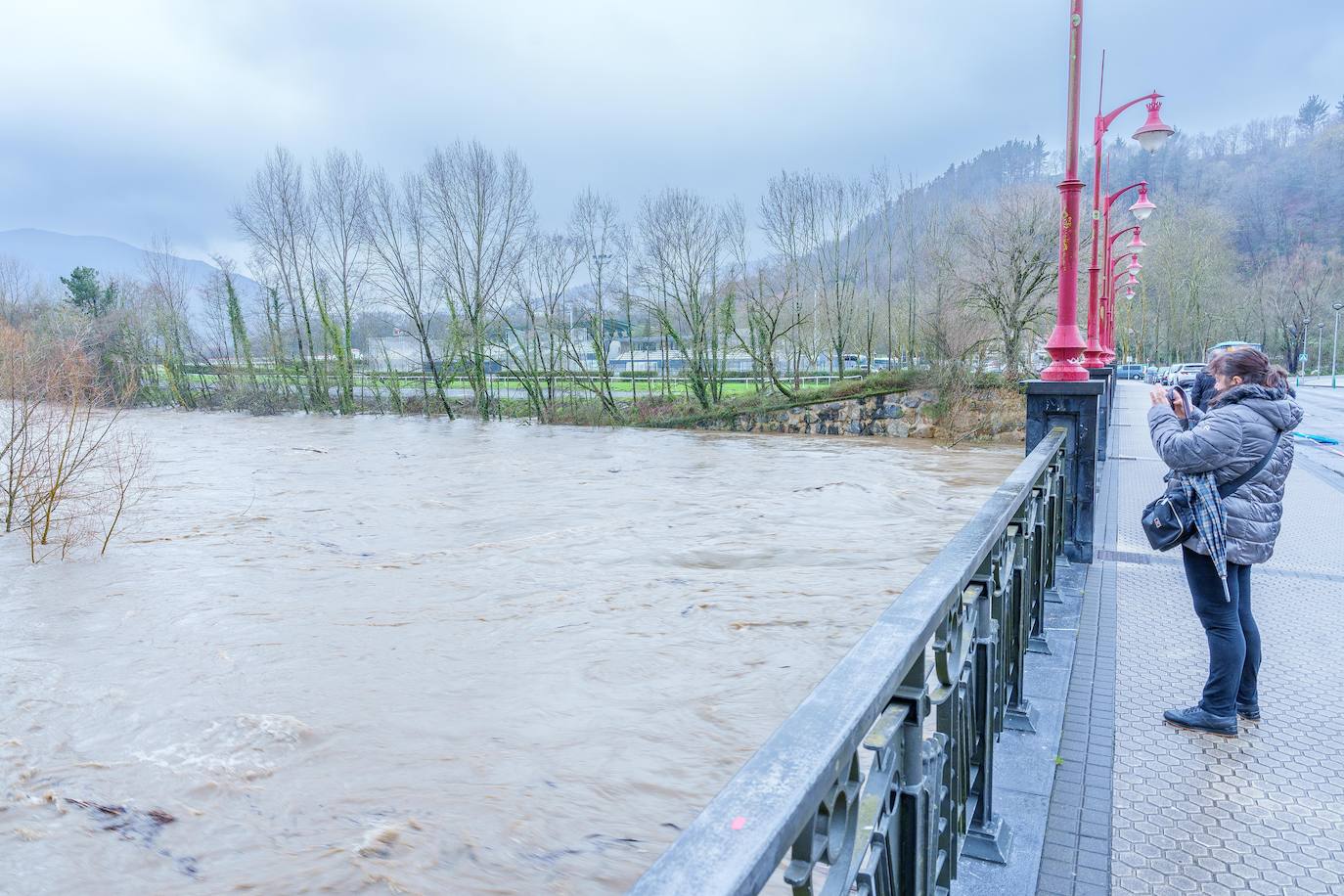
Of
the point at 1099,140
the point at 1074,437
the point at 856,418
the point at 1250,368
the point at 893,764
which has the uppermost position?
the point at 1099,140

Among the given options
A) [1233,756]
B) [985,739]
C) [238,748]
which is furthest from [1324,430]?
[238,748]

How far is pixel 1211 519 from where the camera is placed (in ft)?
11.9

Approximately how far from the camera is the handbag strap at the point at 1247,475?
11.7 feet

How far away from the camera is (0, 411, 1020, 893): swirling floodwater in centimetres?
540

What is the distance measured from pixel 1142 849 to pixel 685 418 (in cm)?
3318

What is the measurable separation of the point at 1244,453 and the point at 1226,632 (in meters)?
0.79

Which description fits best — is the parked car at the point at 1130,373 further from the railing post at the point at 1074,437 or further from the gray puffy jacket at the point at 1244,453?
the gray puffy jacket at the point at 1244,453

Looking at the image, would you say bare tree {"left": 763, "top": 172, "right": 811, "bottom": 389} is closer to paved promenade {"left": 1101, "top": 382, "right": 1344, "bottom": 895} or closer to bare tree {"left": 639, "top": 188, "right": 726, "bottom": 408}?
bare tree {"left": 639, "top": 188, "right": 726, "bottom": 408}

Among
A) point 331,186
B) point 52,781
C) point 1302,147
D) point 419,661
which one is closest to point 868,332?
point 331,186

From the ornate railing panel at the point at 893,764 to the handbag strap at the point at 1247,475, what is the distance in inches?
35.7

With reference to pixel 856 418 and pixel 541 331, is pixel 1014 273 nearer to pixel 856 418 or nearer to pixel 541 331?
pixel 856 418

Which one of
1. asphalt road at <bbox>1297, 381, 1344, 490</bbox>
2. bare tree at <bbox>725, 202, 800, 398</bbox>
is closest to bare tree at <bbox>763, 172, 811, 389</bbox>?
bare tree at <bbox>725, 202, 800, 398</bbox>

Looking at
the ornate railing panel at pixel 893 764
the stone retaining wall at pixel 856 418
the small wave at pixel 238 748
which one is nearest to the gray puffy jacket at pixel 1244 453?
the ornate railing panel at pixel 893 764

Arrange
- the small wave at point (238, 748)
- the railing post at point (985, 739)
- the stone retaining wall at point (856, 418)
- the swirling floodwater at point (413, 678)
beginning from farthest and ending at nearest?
1. the stone retaining wall at point (856, 418)
2. the small wave at point (238, 748)
3. the swirling floodwater at point (413, 678)
4. the railing post at point (985, 739)
